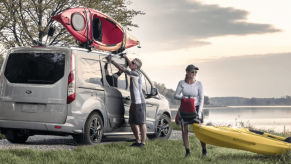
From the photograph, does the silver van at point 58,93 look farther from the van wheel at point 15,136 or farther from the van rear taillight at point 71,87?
the van wheel at point 15,136

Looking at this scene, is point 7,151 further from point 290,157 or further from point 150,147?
point 290,157

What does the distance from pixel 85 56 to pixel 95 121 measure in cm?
144

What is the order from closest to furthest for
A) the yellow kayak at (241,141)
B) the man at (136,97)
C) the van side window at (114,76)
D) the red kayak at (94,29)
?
the yellow kayak at (241,141) < the man at (136,97) < the van side window at (114,76) < the red kayak at (94,29)

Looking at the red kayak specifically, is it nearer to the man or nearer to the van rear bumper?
the man

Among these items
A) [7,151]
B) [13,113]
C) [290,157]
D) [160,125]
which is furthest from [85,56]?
[290,157]

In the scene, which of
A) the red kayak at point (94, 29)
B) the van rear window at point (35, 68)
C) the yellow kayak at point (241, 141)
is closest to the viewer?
the yellow kayak at point (241, 141)

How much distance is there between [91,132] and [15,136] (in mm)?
2041

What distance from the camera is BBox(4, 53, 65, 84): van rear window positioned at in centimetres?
830

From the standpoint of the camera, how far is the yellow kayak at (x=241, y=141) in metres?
7.35

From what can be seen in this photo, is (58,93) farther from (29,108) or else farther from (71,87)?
(29,108)

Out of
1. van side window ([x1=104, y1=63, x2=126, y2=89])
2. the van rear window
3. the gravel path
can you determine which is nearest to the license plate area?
the van rear window

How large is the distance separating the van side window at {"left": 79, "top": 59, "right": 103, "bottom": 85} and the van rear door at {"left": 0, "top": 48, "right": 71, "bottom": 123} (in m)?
0.39

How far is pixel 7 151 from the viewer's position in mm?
7172

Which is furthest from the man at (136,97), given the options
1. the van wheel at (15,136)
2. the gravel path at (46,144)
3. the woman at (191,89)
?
the van wheel at (15,136)
